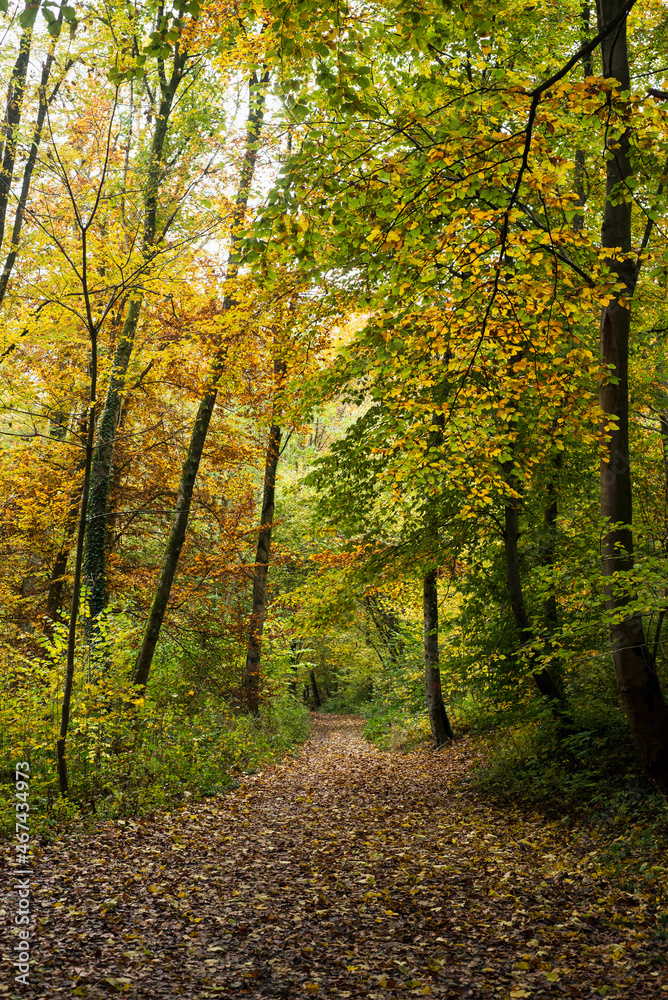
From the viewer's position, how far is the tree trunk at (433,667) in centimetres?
1296

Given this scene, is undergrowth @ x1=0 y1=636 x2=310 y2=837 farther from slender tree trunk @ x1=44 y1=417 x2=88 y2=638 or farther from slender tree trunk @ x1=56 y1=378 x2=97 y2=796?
slender tree trunk @ x1=44 y1=417 x2=88 y2=638

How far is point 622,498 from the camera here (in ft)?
21.4

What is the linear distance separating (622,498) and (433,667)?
24.1ft

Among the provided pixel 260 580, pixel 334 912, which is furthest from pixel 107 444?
pixel 334 912

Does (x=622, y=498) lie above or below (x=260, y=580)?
above

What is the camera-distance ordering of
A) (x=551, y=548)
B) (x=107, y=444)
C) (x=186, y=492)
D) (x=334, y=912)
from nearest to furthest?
(x=334, y=912)
(x=551, y=548)
(x=107, y=444)
(x=186, y=492)

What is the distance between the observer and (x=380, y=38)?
515cm

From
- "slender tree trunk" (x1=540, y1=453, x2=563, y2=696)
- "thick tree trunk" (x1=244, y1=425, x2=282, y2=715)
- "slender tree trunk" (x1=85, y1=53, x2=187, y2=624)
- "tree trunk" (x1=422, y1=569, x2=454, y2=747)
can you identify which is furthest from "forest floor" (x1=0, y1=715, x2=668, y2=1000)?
"thick tree trunk" (x1=244, y1=425, x2=282, y2=715)

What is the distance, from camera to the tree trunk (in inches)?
510

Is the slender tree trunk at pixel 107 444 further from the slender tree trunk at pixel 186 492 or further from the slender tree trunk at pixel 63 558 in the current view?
the slender tree trunk at pixel 186 492

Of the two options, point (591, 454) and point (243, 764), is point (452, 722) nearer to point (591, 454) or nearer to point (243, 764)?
point (243, 764)

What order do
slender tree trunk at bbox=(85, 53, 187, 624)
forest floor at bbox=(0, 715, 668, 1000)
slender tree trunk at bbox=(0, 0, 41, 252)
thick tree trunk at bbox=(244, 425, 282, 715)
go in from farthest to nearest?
thick tree trunk at bbox=(244, 425, 282, 715), slender tree trunk at bbox=(85, 53, 187, 624), slender tree trunk at bbox=(0, 0, 41, 252), forest floor at bbox=(0, 715, 668, 1000)

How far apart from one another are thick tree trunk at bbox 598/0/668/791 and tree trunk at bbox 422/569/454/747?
19.6ft

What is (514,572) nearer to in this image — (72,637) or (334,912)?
(334,912)
